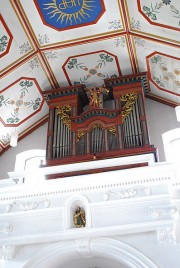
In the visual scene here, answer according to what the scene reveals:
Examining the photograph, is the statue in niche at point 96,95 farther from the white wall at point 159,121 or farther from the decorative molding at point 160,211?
the decorative molding at point 160,211

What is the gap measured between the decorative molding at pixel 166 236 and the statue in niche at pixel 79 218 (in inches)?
52.1

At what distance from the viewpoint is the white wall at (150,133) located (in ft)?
28.7

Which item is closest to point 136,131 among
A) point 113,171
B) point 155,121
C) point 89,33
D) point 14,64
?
point 155,121

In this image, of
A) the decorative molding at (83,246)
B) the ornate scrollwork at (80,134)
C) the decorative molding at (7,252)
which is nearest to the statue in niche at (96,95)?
the ornate scrollwork at (80,134)

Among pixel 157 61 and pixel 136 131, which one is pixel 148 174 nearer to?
pixel 136 131

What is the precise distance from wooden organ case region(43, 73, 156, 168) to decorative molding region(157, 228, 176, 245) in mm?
1875

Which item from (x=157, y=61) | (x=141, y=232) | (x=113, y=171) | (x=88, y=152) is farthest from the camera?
(x=157, y=61)

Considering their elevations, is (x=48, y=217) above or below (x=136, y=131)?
below

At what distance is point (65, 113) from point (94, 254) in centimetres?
371

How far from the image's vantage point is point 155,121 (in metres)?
8.99

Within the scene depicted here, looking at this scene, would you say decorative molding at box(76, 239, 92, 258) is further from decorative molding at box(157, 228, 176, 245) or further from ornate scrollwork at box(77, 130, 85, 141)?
ornate scrollwork at box(77, 130, 85, 141)

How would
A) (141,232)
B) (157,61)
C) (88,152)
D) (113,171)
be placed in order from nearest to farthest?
1. (141,232)
2. (113,171)
3. (88,152)
4. (157,61)

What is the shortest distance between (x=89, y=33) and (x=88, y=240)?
4318 millimetres

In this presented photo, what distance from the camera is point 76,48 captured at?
845 centimetres
